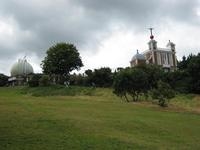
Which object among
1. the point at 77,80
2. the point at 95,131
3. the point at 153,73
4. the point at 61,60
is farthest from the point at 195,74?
the point at 95,131

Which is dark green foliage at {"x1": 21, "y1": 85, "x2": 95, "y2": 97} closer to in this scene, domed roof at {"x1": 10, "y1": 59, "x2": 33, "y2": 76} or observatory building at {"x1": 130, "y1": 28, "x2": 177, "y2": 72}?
domed roof at {"x1": 10, "y1": 59, "x2": 33, "y2": 76}

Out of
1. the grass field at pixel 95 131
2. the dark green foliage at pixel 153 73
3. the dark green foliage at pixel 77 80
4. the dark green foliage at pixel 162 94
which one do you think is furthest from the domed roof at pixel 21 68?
the grass field at pixel 95 131

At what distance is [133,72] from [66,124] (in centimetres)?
3253

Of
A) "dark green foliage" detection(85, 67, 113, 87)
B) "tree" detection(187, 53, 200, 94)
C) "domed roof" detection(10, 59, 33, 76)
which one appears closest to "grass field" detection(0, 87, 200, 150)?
"tree" detection(187, 53, 200, 94)

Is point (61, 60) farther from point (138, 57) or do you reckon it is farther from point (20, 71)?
point (138, 57)

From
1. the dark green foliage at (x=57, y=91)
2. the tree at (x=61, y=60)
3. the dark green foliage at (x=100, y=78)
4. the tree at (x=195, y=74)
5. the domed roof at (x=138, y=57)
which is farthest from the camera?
the domed roof at (x=138, y=57)

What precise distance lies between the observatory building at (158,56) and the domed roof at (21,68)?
105 feet

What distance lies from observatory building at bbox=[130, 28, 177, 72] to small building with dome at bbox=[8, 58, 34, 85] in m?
32.3

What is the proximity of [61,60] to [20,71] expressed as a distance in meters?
22.8

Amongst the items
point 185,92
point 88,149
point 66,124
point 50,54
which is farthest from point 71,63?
point 88,149

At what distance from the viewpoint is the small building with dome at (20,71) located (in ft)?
372

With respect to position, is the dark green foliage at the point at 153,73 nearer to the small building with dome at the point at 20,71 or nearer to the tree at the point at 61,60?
the tree at the point at 61,60

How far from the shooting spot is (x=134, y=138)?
27453 mm

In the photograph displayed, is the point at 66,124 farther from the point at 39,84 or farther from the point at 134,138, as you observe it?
the point at 39,84
